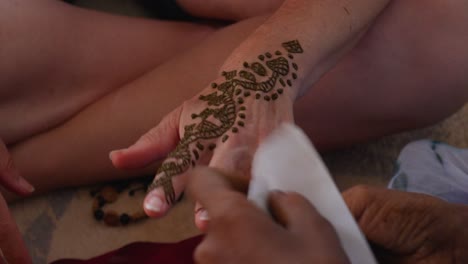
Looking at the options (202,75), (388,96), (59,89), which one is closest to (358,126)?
(388,96)

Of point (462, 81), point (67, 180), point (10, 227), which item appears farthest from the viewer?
point (67, 180)

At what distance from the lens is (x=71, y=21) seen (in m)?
0.88

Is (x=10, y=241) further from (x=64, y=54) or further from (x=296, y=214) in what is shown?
(x=296, y=214)

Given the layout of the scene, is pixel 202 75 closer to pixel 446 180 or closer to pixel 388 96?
pixel 388 96

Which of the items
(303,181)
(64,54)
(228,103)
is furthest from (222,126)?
(64,54)

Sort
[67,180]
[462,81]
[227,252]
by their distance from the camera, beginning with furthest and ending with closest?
[67,180] → [462,81] → [227,252]

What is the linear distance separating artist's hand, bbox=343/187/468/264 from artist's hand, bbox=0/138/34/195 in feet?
1.40

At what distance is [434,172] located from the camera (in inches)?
33.1

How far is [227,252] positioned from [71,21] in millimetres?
613

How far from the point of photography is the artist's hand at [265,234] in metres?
0.37

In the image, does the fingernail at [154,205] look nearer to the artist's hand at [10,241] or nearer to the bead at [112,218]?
the artist's hand at [10,241]

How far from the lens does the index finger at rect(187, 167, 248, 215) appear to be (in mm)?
395

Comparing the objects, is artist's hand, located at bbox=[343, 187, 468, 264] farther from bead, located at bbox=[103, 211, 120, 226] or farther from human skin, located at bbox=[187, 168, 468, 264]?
bead, located at bbox=[103, 211, 120, 226]

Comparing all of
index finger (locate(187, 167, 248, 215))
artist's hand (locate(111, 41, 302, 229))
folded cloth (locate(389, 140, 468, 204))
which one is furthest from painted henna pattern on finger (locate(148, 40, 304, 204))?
folded cloth (locate(389, 140, 468, 204))
